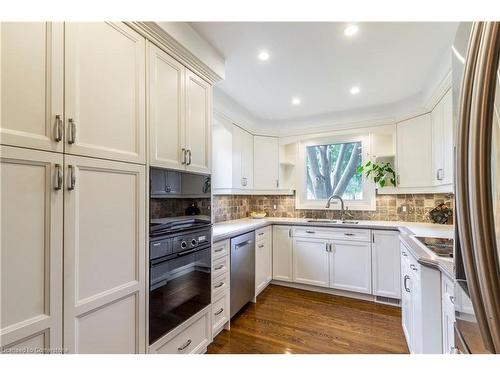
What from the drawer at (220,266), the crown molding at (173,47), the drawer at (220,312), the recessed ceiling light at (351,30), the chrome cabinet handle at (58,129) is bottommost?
the drawer at (220,312)

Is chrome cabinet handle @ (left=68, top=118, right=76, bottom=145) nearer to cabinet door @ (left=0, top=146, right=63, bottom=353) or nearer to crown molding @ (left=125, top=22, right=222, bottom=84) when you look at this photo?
cabinet door @ (left=0, top=146, right=63, bottom=353)

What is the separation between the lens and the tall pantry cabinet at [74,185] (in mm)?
797

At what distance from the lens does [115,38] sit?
1.14 meters

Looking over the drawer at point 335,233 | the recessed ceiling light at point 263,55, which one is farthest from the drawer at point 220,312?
the recessed ceiling light at point 263,55

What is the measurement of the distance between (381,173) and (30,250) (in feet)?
10.8

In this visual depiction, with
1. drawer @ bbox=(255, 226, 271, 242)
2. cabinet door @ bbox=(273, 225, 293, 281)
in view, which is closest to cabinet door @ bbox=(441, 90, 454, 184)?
cabinet door @ bbox=(273, 225, 293, 281)

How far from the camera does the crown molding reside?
1271mm

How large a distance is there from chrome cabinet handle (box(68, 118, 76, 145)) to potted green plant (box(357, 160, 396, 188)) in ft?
10.0

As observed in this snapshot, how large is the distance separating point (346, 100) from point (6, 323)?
10.7ft

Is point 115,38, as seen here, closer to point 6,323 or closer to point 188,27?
point 188,27

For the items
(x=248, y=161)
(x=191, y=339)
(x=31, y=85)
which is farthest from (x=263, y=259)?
(x=31, y=85)

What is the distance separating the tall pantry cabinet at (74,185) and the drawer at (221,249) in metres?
0.74

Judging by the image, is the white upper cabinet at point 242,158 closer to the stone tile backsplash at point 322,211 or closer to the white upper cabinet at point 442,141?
the stone tile backsplash at point 322,211
